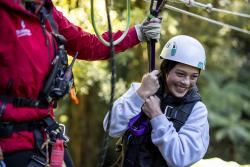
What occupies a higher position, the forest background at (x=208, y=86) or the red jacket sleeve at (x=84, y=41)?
the red jacket sleeve at (x=84, y=41)

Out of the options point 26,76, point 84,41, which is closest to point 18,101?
point 26,76

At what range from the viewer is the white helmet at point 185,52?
3.51 metres

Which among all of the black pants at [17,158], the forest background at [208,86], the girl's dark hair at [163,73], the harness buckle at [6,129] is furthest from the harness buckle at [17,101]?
the forest background at [208,86]

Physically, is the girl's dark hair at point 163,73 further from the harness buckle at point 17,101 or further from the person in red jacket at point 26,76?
the harness buckle at point 17,101

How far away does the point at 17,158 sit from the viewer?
2836 mm

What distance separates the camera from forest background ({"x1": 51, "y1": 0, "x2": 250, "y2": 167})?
8.98 m

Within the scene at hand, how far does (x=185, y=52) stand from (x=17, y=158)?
132 centimetres

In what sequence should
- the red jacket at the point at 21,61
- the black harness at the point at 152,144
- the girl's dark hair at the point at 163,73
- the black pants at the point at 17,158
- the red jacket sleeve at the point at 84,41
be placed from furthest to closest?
the girl's dark hair at the point at 163,73 < the black harness at the point at 152,144 < the red jacket sleeve at the point at 84,41 < the black pants at the point at 17,158 < the red jacket at the point at 21,61

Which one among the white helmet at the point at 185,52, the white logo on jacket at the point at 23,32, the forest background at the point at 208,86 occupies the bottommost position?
the forest background at the point at 208,86

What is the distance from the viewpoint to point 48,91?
2.89 metres

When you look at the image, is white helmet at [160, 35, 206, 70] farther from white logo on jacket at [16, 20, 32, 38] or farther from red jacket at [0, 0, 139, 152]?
white logo on jacket at [16, 20, 32, 38]

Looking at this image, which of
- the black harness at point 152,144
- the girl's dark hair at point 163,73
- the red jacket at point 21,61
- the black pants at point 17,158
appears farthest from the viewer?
the girl's dark hair at point 163,73

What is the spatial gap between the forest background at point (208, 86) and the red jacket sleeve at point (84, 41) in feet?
13.3

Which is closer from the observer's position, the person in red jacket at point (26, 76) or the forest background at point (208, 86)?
the person in red jacket at point (26, 76)
